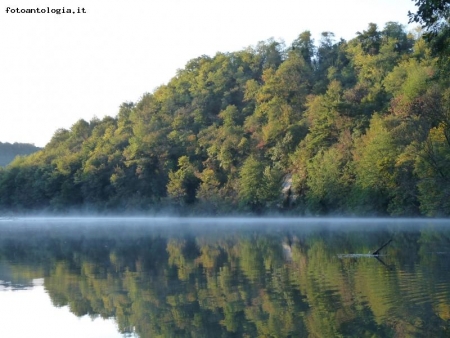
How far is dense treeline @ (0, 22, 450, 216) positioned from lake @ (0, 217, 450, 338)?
1840cm

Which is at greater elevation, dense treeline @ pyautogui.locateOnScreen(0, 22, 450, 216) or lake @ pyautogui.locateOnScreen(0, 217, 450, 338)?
dense treeline @ pyautogui.locateOnScreen(0, 22, 450, 216)

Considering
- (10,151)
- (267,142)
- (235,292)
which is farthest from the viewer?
(10,151)

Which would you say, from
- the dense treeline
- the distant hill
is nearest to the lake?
the dense treeline

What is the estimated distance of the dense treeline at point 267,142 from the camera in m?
63.5

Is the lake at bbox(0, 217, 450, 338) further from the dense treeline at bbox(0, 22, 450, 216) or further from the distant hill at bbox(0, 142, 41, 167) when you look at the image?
the distant hill at bbox(0, 142, 41, 167)

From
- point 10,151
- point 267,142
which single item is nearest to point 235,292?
point 267,142

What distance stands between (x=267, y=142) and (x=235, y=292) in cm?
6515

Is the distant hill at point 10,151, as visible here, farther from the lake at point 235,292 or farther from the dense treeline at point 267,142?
the lake at point 235,292

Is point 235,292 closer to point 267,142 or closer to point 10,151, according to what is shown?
point 267,142

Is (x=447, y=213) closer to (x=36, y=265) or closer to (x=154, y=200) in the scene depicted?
(x=36, y=265)

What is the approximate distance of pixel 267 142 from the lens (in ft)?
278

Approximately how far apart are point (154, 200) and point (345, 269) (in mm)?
74289

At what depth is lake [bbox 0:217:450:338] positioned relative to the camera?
616 inches

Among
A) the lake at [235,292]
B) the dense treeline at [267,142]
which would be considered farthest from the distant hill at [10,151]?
the lake at [235,292]
